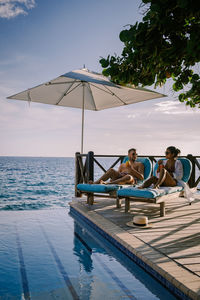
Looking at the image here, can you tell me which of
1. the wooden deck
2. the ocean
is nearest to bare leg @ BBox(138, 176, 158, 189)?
the wooden deck

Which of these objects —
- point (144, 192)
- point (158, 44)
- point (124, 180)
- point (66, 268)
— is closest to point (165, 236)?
point (144, 192)

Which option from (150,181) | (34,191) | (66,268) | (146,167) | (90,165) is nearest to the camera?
(66,268)

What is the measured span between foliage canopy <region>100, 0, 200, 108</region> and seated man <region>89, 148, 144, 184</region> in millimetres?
3485

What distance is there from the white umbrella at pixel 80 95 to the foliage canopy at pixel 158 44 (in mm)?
3361

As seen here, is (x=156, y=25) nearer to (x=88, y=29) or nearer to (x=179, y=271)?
(x=179, y=271)

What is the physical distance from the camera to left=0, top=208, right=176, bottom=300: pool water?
2.50 meters

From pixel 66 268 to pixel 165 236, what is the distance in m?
1.37

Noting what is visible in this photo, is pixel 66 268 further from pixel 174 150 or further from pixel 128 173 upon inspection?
pixel 174 150

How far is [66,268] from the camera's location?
3.05 metres

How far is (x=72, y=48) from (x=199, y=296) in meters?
9.21

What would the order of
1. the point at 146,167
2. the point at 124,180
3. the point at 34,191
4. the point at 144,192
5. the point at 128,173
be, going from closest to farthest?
the point at 144,192
the point at 124,180
the point at 128,173
the point at 146,167
the point at 34,191

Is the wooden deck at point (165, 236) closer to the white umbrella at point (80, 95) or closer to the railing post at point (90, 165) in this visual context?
the railing post at point (90, 165)

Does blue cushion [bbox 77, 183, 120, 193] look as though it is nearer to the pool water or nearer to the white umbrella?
the pool water

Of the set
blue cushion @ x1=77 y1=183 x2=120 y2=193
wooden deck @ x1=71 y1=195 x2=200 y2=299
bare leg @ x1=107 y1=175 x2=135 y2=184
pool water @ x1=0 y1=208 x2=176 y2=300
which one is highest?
bare leg @ x1=107 y1=175 x2=135 y2=184
